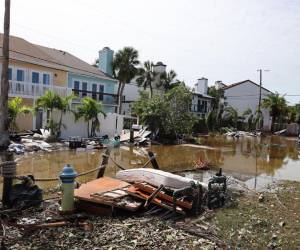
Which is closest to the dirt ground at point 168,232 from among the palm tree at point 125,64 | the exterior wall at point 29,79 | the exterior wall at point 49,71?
the exterior wall at point 29,79

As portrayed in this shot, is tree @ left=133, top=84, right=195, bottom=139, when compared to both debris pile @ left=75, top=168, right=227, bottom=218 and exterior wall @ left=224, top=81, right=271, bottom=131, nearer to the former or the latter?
debris pile @ left=75, top=168, right=227, bottom=218

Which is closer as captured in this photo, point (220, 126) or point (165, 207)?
point (165, 207)

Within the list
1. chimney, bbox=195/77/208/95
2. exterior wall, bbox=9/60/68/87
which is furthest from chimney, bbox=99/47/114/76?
chimney, bbox=195/77/208/95

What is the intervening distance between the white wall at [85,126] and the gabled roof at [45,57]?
5.62 metres

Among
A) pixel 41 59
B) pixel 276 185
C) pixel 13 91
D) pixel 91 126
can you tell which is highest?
pixel 41 59

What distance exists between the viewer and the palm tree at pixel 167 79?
5316 cm

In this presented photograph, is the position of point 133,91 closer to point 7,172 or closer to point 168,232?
point 7,172

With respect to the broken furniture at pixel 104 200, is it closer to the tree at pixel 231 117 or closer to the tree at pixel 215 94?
the tree at pixel 231 117

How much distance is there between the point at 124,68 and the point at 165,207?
35.5 meters

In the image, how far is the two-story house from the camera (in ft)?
87.6

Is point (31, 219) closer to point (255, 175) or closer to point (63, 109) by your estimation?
point (255, 175)

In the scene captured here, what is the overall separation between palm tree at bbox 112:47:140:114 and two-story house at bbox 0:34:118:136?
154 inches

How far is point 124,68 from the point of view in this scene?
43.0 meters

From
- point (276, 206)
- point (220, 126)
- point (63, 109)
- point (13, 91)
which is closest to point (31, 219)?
point (276, 206)
